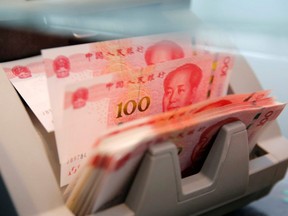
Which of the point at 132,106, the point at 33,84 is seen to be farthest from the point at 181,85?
the point at 33,84

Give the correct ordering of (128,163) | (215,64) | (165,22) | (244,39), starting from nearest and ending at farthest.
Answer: (128,163)
(215,64)
(165,22)
(244,39)

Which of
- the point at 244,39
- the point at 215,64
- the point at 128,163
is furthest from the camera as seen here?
the point at 244,39

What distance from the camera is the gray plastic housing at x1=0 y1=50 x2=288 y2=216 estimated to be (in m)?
0.33

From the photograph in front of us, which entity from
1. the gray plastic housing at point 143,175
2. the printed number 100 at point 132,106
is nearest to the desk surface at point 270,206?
the gray plastic housing at point 143,175

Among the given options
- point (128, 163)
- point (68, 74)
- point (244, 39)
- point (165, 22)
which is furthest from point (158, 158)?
point (244, 39)

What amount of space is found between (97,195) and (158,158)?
6cm

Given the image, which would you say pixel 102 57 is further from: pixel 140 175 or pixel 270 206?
pixel 270 206

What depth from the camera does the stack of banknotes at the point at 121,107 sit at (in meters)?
0.31

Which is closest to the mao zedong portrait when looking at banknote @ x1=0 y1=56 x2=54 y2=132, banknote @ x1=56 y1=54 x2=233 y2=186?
banknote @ x1=56 y1=54 x2=233 y2=186

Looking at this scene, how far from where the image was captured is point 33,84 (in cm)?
43

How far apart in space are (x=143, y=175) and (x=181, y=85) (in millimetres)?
117

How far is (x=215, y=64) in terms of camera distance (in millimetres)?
434

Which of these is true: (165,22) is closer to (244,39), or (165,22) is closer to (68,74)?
(68,74)

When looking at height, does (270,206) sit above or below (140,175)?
below
